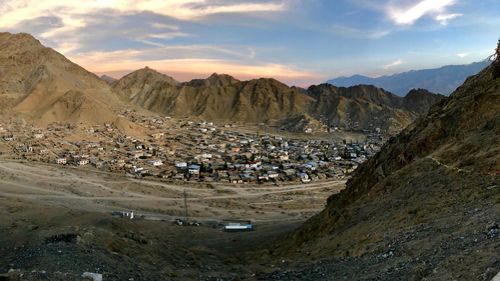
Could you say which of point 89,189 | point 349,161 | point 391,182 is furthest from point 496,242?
point 349,161

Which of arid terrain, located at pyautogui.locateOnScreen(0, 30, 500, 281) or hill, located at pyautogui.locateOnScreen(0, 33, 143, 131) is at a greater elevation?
hill, located at pyautogui.locateOnScreen(0, 33, 143, 131)

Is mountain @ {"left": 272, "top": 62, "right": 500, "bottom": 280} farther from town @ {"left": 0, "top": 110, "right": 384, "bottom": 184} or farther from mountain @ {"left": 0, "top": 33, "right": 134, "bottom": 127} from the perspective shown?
mountain @ {"left": 0, "top": 33, "right": 134, "bottom": 127}

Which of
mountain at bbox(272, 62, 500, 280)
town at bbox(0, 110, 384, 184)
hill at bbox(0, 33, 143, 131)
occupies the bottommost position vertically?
town at bbox(0, 110, 384, 184)

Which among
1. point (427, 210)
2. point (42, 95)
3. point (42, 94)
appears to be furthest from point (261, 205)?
point (42, 94)

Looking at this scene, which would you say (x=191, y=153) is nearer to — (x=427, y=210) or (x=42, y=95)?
(x=42, y=95)

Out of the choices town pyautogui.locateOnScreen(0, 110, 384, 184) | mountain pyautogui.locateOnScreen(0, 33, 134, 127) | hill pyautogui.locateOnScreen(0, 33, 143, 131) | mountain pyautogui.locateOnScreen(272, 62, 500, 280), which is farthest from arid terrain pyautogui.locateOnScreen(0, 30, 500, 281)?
mountain pyautogui.locateOnScreen(0, 33, 134, 127)

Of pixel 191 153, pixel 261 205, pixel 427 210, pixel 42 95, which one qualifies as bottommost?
pixel 261 205

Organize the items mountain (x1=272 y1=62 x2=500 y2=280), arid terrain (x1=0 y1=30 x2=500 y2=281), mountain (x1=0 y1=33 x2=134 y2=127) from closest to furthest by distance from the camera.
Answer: mountain (x1=272 y1=62 x2=500 y2=280) → arid terrain (x1=0 y1=30 x2=500 y2=281) → mountain (x1=0 y1=33 x2=134 y2=127)
